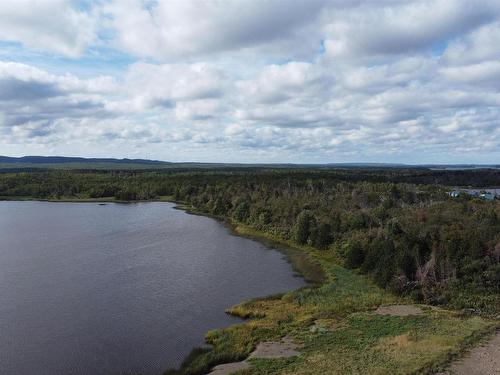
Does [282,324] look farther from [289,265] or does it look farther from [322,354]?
[289,265]

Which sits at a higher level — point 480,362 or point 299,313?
point 480,362

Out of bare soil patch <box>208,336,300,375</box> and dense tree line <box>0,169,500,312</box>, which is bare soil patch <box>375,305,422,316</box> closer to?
dense tree line <box>0,169,500,312</box>

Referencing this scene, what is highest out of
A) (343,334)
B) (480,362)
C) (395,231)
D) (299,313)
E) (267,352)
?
(395,231)

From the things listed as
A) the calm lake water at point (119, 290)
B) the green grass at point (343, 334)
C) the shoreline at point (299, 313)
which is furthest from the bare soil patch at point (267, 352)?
the calm lake water at point (119, 290)

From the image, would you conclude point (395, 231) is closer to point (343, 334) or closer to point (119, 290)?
point (343, 334)

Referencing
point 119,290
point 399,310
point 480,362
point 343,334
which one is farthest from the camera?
point 119,290

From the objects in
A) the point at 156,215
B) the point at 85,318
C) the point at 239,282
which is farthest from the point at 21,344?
the point at 156,215

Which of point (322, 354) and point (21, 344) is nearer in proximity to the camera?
point (322, 354)

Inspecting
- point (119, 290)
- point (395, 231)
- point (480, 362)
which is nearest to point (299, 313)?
point (480, 362)
